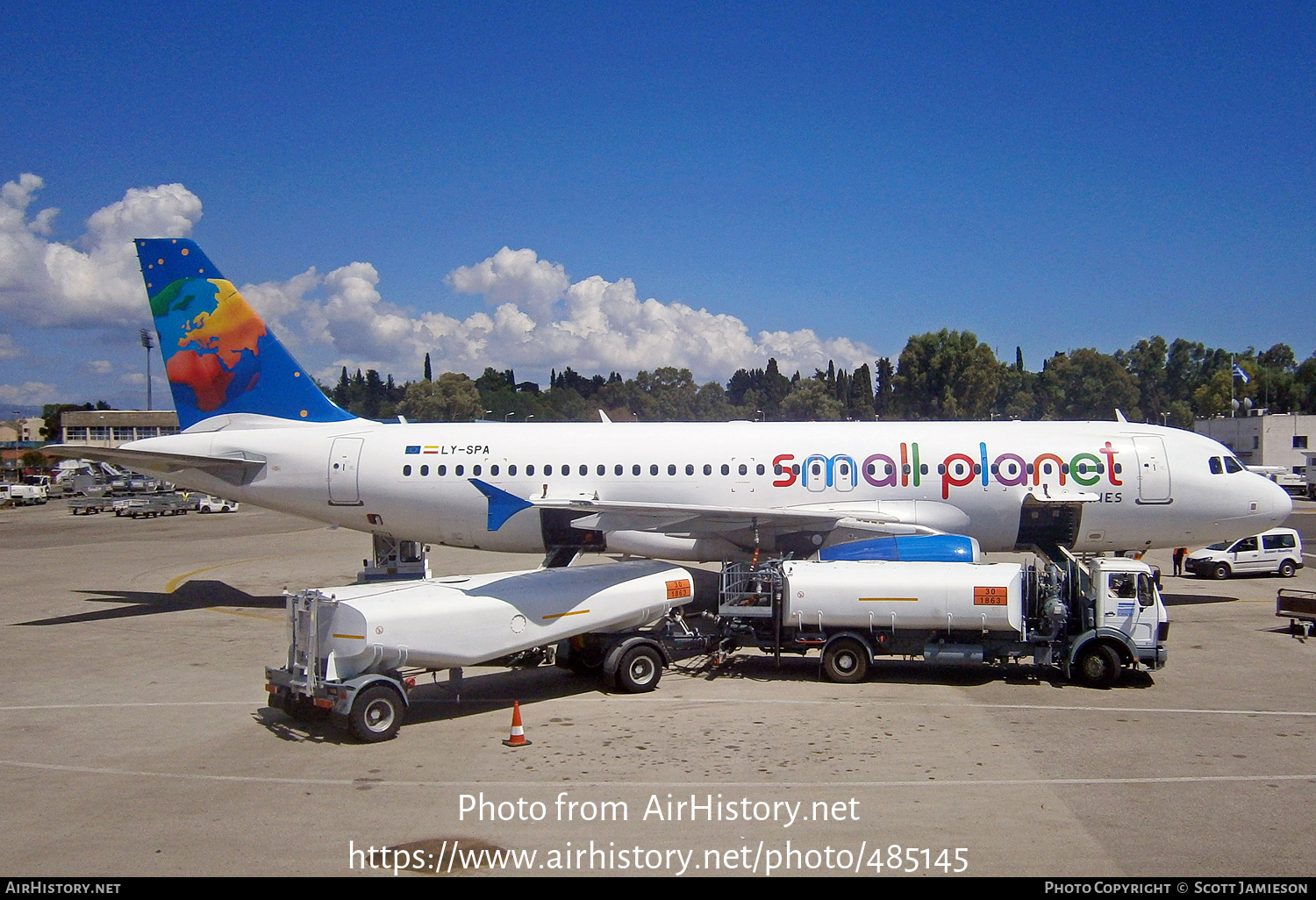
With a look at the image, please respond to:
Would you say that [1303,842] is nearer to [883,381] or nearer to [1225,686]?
[1225,686]

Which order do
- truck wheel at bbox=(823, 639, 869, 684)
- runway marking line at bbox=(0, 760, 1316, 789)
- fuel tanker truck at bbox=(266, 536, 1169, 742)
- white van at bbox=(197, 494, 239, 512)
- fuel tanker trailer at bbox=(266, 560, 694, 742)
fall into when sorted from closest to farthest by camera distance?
runway marking line at bbox=(0, 760, 1316, 789), fuel tanker trailer at bbox=(266, 560, 694, 742), fuel tanker truck at bbox=(266, 536, 1169, 742), truck wheel at bbox=(823, 639, 869, 684), white van at bbox=(197, 494, 239, 512)

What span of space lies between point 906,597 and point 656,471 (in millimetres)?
9497

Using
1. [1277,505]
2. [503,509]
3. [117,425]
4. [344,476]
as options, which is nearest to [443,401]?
[117,425]

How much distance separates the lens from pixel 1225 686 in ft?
55.4

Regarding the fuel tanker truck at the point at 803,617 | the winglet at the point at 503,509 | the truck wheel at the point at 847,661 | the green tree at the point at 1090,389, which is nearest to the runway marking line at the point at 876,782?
the fuel tanker truck at the point at 803,617

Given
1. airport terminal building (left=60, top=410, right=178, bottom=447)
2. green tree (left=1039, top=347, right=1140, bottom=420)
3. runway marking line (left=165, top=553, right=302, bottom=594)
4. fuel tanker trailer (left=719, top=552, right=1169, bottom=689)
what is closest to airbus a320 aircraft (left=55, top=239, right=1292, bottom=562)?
fuel tanker trailer (left=719, top=552, right=1169, bottom=689)

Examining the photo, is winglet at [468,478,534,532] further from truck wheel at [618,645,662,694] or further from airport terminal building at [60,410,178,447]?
airport terminal building at [60,410,178,447]

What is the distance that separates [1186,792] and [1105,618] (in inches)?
235

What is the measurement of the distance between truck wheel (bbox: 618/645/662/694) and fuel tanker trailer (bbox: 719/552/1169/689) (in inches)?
67.5

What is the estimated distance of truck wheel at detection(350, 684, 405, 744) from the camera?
13734 millimetres

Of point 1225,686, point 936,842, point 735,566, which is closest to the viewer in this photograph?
point 936,842

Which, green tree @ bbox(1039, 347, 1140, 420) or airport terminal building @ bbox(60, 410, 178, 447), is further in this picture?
green tree @ bbox(1039, 347, 1140, 420)

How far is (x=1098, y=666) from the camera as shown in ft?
55.6
